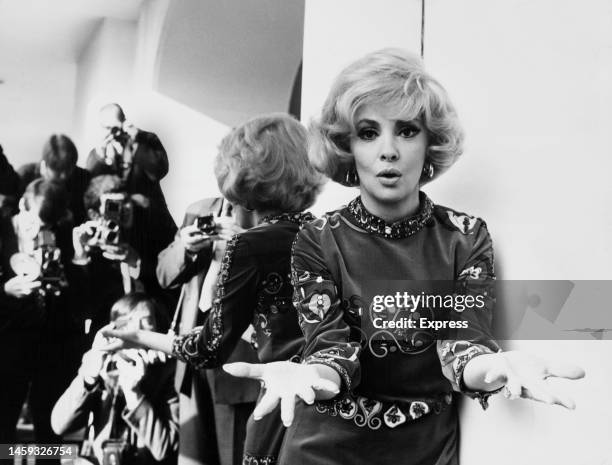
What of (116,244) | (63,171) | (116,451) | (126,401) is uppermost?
(63,171)

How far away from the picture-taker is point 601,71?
2.81 feet

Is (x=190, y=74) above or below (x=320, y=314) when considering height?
above

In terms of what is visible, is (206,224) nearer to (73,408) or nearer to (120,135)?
(120,135)

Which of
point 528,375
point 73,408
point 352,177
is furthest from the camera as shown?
point 73,408

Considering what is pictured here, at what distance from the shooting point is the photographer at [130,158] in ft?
5.95

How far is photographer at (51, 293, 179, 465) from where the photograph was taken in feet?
5.80

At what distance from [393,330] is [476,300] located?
11 cm

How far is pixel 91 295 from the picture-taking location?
1.79 meters

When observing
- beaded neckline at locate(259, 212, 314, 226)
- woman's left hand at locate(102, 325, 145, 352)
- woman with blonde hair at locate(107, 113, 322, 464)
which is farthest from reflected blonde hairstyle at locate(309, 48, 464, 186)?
woman's left hand at locate(102, 325, 145, 352)

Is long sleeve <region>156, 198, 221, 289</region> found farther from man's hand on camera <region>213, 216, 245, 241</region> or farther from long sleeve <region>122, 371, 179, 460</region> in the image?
long sleeve <region>122, 371, 179, 460</region>

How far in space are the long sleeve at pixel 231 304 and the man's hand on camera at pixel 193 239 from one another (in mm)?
417

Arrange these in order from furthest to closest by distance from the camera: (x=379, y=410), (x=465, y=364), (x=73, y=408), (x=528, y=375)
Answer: (x=73, y=408) < (x=379, y=410) < (x=465, y=364) < (x=528, y=375)

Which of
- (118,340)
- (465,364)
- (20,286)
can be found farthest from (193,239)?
(465,364)

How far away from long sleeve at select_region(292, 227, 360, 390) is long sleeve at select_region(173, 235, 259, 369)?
0.30 metres
